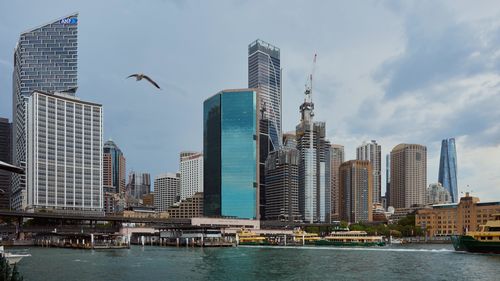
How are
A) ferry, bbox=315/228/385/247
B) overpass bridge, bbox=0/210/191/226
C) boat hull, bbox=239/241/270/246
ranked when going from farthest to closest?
overpass bridge, bbox=0/210/191/226 → boat hull, bbox=239/241/270/246 → ferry, bbox=315/228/385/247

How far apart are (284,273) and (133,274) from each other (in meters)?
17.3

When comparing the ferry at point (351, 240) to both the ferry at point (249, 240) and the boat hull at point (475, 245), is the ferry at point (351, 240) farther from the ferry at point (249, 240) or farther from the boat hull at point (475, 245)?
the boat hull at point (475, 245)

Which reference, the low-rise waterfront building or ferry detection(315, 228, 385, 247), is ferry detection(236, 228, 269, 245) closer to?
ferry detection(315, 228, 385, 247)

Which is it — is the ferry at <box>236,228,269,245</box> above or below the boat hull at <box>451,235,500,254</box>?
below

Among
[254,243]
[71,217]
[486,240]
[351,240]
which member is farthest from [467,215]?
[71,217]

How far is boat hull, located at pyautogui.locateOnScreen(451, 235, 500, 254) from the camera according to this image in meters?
85.6

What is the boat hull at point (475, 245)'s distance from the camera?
85.6 metres

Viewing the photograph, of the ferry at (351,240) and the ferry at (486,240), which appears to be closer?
the ferry at (486,240)

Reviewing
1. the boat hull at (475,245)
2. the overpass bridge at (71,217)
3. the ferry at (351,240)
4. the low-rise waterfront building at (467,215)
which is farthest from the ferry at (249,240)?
the low-rise waterfront building at (467,215)

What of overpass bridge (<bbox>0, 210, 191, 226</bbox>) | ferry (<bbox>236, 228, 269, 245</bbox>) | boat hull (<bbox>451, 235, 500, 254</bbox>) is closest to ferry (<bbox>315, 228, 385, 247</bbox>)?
ferry (<bbox>236, 228, 269, 245</bbox>)

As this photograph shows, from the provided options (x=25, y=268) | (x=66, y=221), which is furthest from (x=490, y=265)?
(x=66, y=221)

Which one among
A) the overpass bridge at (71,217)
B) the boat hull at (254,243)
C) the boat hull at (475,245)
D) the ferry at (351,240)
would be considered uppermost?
the boat hull at (475,245)

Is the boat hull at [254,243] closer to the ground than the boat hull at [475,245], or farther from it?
closer to the ground

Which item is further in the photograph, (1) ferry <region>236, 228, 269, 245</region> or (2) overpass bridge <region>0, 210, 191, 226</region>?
(2) overpass bridge <region>0, 210, 191, 226</region>
